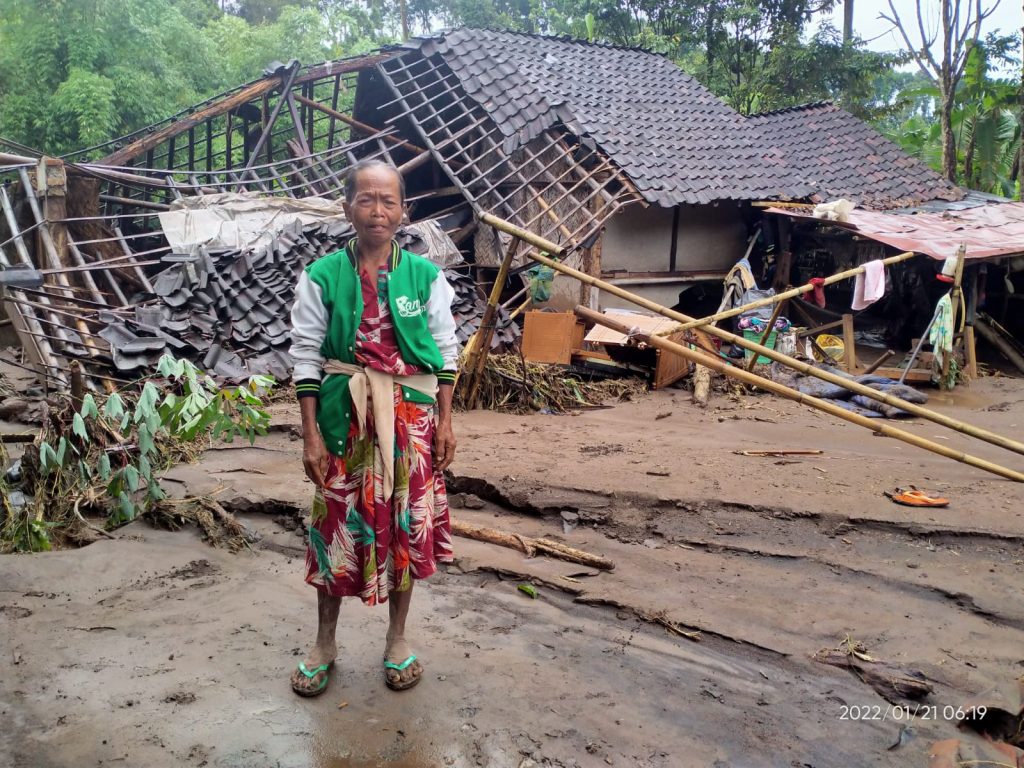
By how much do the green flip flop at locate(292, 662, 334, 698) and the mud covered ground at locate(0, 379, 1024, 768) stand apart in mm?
31

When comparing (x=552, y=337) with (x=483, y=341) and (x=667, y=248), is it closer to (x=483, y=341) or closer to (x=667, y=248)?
(x=483, y=341)

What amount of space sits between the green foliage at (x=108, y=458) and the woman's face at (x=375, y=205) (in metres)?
1.65

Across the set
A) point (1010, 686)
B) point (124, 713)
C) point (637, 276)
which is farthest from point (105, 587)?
point (637, 276)

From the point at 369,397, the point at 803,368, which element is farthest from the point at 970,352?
the point at 369,397

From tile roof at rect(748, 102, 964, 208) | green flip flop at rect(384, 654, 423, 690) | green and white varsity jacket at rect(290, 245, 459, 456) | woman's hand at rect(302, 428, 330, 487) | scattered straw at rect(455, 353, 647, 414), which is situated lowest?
scattered straw at rect(455, 353, 647, 414)

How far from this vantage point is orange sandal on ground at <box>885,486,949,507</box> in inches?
174

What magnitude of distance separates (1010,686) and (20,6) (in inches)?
732

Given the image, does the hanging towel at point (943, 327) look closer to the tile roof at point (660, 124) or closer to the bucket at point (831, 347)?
the bucket at point (831, 347)

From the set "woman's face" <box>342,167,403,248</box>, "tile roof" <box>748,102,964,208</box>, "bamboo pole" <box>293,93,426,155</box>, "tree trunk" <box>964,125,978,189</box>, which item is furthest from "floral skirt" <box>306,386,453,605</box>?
"tree trunk" <box>964,125,978,189</box>

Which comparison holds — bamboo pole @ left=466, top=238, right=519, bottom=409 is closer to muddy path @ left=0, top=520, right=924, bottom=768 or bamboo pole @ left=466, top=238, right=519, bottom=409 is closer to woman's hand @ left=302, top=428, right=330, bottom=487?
muddy path @ left=0, top=520, right=924, bottom=768

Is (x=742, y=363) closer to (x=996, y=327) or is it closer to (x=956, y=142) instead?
(x=996, y=327)

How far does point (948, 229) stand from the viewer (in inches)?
387

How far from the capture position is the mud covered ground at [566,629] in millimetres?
2312

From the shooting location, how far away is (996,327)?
10016mm
